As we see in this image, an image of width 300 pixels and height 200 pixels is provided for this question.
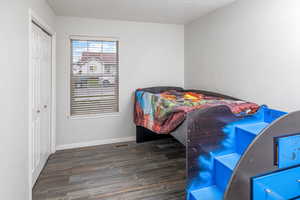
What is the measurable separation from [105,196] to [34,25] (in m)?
2.28

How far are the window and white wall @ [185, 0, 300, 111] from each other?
1797 mm

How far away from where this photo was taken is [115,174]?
2.53m

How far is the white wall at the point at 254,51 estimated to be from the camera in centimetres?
195

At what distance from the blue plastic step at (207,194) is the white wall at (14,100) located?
151cm

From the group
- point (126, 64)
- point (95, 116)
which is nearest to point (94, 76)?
point (126, 64)

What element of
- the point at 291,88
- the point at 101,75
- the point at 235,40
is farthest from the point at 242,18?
the point at 101,75

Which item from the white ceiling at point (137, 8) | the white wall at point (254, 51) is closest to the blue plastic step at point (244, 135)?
the white wall at point (254, 51)

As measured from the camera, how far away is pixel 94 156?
3.09 metres

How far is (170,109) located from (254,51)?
139 centimetres

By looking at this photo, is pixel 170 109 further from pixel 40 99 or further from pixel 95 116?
pixel 95 116

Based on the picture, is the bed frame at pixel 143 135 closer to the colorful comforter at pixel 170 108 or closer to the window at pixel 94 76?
the colorful comforter at pixel 170 108

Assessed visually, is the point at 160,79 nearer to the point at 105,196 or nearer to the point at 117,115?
the point at 117,115

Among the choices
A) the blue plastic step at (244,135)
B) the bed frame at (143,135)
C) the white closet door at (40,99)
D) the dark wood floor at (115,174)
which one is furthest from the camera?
the bed frame at (143,135)

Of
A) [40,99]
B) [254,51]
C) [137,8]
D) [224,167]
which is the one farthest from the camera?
[137,8]
